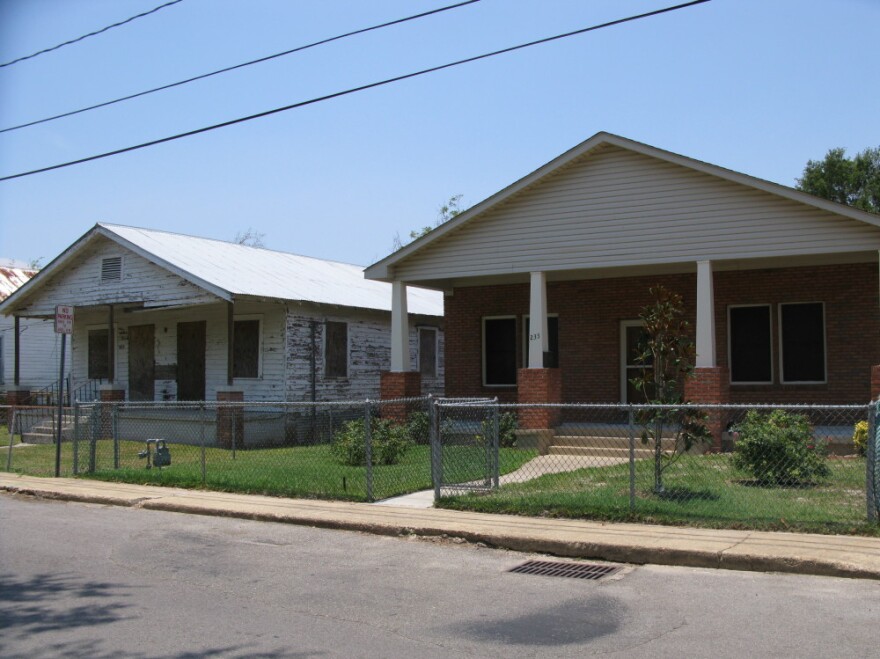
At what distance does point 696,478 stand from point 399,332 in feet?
27.9

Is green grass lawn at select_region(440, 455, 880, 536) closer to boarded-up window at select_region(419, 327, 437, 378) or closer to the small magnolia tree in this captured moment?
the small magnolia tree

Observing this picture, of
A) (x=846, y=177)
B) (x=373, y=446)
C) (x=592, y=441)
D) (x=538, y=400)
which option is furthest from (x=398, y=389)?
(x=846, y=177)

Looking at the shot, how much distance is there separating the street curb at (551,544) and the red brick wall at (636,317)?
8855mm

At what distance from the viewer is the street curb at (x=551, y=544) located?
25.6ft

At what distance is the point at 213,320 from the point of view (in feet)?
76.4

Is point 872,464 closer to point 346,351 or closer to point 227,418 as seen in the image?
point 227,418

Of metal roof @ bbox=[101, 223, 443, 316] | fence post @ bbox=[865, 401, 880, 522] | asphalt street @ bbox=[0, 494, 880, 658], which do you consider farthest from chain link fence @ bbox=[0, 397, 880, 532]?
metal roof @ bbox=[101, 223, 443, 316]

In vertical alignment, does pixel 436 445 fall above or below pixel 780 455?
above

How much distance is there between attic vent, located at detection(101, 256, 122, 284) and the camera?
22.7 meters

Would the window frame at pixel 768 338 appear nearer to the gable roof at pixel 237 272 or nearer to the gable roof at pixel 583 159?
the gable roof at pixel 583 159

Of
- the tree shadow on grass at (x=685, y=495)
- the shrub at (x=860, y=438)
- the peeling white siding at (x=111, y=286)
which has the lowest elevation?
the tree shadow on grass at (x=685, y=495)

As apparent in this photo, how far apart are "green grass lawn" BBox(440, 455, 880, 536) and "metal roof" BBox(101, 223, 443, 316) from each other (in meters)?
10.3

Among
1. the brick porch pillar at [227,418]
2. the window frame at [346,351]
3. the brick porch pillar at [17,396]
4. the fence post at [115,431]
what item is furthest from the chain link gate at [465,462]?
the brick porch pillar at [17,396]

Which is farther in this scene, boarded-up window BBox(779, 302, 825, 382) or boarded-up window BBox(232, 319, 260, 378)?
boarded-up window BBox(232, 319, 260, 378)
